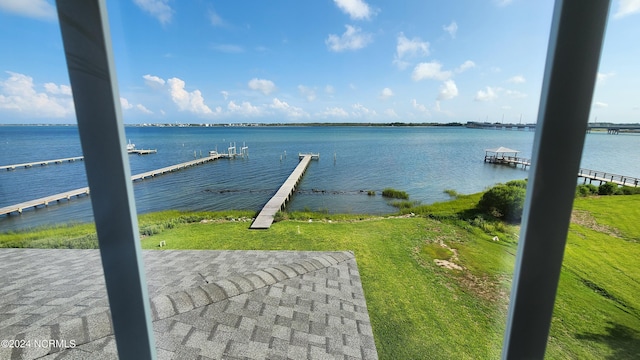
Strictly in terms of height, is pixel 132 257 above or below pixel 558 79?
below

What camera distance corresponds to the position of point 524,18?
85 centimetres

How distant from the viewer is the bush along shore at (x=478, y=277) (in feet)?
4.01

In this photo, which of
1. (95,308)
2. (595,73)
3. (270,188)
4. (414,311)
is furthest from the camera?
(270,188)

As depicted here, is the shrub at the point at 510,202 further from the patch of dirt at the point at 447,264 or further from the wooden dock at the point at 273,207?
the wooden dock at the point at 273,207

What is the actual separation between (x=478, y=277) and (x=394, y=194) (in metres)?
8.85

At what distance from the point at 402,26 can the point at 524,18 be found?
1135 millimetres

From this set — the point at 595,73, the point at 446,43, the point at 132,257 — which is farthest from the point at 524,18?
the point at 132,257

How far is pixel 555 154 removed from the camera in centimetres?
52

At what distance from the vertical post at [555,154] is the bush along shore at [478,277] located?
0.04m

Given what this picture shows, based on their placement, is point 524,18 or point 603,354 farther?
point 603,354

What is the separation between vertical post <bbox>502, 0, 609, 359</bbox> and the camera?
494 mm

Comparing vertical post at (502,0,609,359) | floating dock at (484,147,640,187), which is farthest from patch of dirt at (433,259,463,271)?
vertical post at (502,0,609,359)

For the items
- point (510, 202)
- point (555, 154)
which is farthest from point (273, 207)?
point (555, 154)

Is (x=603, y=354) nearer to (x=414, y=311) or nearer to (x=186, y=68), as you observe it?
(x=414, y=311)
